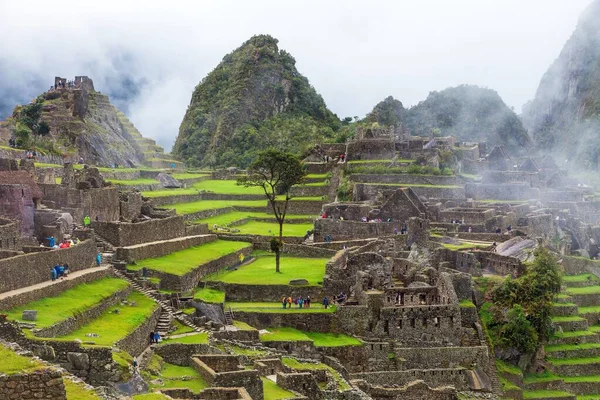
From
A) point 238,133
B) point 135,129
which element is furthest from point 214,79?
point 135,129

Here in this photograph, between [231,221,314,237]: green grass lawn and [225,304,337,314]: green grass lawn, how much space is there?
1276cm

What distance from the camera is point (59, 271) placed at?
95.3ft

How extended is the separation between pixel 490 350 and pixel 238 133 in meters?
76.2

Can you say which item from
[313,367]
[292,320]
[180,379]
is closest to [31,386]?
[180,379]

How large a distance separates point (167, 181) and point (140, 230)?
23.3 meters

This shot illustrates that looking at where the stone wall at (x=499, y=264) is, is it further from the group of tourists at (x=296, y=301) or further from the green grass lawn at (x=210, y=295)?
the green grass lawn at (x=210, y=295)

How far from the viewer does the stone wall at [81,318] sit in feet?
75.7

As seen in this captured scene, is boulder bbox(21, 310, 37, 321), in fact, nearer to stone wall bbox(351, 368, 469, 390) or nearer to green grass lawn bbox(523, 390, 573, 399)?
stone wall bbox(351, 368, 469, 390)

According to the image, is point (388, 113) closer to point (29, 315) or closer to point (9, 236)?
point (9, 236)

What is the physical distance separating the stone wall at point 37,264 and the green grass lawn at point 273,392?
306 inches

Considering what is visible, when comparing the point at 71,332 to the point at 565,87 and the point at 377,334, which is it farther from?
the point at 565,87

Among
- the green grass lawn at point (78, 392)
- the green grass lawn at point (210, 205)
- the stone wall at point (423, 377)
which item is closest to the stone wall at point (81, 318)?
the green grass lawn at point (78, 392)

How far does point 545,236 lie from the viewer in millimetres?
48844

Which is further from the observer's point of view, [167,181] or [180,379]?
[167,181]
